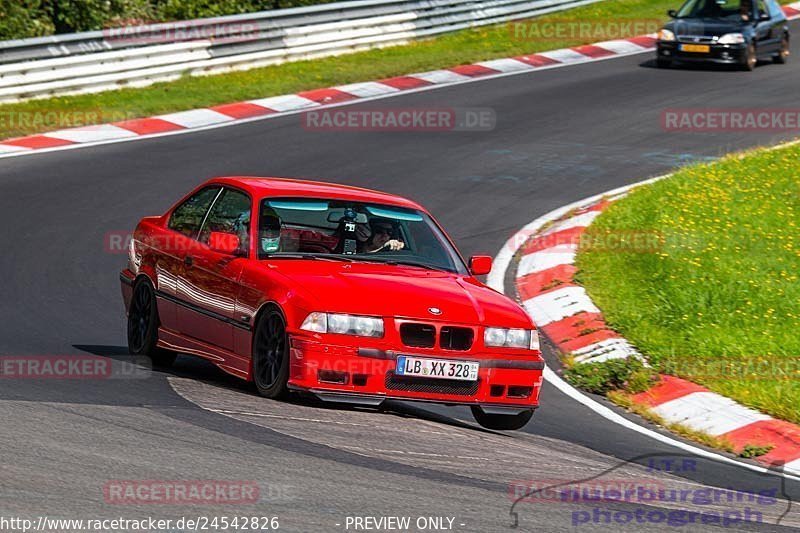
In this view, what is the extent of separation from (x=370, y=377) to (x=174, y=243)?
8.02 ft

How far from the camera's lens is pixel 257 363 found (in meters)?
8.95

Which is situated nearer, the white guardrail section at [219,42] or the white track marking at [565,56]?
the white guardrail section at [219,42]

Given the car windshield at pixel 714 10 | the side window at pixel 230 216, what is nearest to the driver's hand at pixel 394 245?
the side window at pixel 230 216

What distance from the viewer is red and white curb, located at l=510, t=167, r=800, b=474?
32.0ft

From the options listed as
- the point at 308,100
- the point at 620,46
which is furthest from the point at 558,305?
the point at 620,46

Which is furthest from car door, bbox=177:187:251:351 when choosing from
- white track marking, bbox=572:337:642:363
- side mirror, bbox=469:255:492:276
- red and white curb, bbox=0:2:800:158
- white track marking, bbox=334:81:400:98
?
white track marking, bbox=334:81:400:98

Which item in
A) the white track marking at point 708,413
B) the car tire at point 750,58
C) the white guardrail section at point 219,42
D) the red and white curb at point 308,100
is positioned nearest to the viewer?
the white track marking at point 708,413

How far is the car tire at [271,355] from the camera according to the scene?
28.3 ft

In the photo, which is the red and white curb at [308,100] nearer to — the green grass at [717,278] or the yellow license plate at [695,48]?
the yellow license plate at [695,48]

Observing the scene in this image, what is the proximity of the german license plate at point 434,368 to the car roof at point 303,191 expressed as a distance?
1.71m

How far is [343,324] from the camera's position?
27.9 feet

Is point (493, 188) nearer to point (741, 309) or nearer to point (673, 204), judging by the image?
point (673, 204)

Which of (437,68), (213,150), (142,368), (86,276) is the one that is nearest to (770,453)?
(142,368)

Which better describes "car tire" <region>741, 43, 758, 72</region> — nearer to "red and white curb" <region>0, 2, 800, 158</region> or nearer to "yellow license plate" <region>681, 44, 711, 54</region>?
"yellow license plate" <region>681, 44, 711, 54</region>
